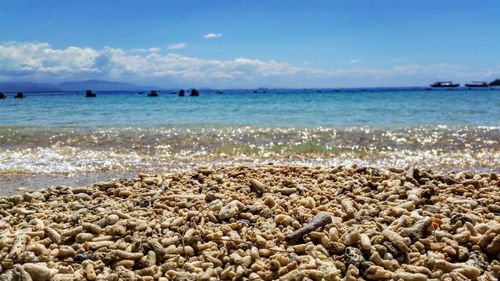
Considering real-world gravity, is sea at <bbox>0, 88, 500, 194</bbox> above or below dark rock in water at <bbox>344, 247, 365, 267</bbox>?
below

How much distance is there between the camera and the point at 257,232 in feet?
16.4

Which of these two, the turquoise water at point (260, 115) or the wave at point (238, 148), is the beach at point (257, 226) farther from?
the turquoise water at point (260, 115)

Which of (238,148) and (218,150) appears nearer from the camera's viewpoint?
(218,150)

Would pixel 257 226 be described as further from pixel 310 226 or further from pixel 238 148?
pixel 238 148

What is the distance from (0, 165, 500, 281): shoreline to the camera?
4.39m

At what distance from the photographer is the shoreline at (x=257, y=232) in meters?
4.39

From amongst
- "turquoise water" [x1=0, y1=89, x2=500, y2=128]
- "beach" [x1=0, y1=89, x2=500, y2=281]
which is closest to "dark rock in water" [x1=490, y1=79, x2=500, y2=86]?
"turquoise water" [x1=0, y1=89, x2=500, y2=128]

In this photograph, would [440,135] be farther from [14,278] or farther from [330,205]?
[14,278]

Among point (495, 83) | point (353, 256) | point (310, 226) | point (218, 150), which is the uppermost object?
point (495, 83)

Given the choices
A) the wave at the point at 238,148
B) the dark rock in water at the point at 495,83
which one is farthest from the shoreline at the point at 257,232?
the dark rock in water at the point at 495,83

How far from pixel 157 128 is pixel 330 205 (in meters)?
14.4

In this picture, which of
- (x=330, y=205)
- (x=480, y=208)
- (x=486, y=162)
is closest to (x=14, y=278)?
(x=330, y=205)

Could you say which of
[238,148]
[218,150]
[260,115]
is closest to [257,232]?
[218,150]

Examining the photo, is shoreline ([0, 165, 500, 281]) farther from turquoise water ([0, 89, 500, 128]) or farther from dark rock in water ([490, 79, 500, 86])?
dark rock in water ([490, 79, 500, 86])
